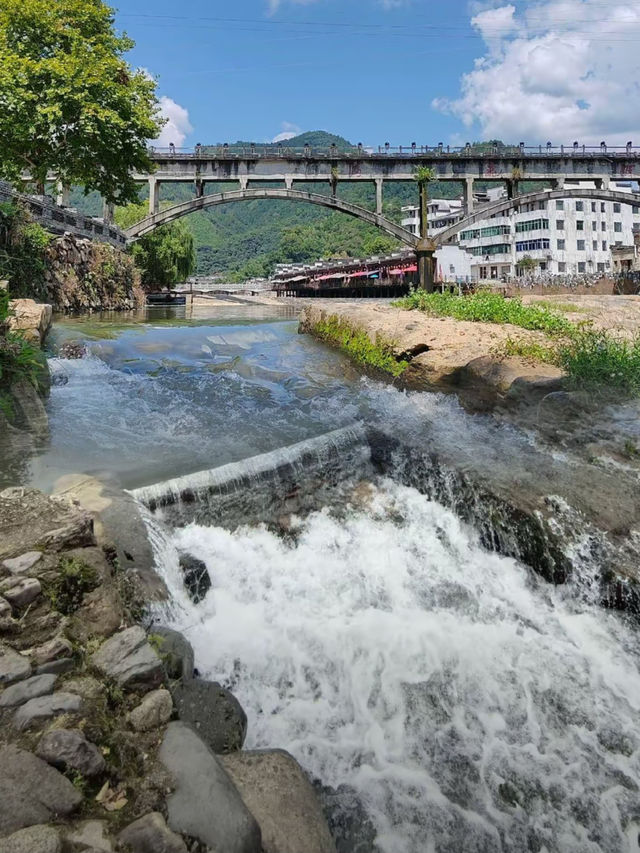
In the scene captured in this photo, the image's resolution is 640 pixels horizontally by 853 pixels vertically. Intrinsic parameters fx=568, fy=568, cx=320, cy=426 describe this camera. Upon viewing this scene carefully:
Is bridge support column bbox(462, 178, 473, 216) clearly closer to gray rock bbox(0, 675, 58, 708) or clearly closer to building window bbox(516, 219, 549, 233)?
building window bbox(516, 219, 549, 233)

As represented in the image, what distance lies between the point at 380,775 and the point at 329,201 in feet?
170

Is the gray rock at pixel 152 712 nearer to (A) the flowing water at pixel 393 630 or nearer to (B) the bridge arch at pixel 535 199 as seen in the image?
(A) the flowing water at pixel 393 630

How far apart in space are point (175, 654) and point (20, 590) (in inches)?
41.7

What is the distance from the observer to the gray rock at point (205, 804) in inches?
92.4

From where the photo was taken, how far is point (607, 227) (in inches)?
2844

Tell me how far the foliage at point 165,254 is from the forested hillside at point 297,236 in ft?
186

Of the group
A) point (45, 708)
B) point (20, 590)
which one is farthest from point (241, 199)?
point (45, 708)

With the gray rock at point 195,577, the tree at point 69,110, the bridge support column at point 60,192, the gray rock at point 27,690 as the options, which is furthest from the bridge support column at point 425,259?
the gray rock at point 27,690

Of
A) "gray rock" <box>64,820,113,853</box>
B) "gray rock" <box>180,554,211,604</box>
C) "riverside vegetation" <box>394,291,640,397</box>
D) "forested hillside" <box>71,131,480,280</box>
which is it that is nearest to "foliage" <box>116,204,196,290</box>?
"riverside vegetation" <box>394,291,640,397</box>

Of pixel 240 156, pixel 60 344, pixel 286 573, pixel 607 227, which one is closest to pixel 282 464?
pixel 286 573

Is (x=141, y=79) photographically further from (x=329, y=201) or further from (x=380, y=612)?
(x=329, y=201)

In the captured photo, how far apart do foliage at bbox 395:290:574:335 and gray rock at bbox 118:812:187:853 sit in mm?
11493

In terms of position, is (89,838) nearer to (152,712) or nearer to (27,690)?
(152,712)

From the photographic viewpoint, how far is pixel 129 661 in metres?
3.26
